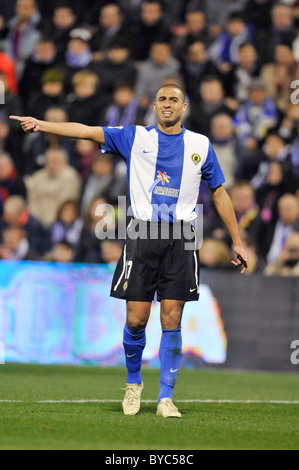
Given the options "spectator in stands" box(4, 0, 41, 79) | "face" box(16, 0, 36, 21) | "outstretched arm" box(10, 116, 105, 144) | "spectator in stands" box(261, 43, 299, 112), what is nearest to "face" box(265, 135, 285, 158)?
"spectator in stands" box(261, 43, 299, 112)

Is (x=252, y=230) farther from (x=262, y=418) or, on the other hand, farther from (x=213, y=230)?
(x=262, y=418)

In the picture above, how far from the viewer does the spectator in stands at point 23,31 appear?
16.0 m

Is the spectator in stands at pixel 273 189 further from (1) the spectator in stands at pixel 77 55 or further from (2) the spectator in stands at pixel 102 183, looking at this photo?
(1) the spectator in stands at pixel 77 55

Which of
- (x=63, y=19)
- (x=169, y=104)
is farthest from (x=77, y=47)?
(x=169, y=104)

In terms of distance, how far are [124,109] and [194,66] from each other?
1.42 m

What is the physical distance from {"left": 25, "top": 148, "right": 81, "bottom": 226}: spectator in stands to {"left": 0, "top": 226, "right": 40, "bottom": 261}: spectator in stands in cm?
68

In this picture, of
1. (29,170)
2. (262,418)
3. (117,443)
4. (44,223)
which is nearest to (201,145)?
(262,418)

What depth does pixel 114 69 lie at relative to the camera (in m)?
14.9

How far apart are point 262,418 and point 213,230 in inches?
233

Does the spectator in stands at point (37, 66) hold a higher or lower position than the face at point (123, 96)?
higher

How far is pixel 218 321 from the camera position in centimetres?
1213

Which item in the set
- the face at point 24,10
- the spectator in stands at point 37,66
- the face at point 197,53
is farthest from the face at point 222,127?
the face at point 24,10

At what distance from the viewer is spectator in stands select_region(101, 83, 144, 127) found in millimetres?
13930

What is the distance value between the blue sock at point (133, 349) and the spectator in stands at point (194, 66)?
316 inches
